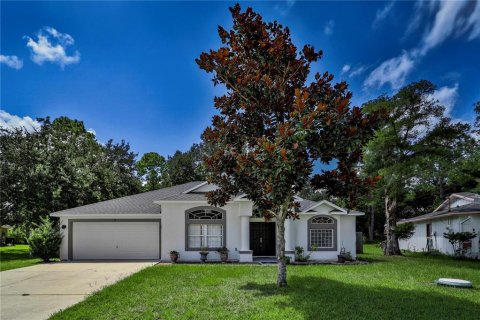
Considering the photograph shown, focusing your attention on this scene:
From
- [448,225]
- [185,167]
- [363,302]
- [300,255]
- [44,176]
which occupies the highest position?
[185,167]

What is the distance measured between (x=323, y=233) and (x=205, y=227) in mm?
6153

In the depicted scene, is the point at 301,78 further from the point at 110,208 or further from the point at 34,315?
the point at 110,208

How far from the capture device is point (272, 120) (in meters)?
10.0

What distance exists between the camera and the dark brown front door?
65.5 ft

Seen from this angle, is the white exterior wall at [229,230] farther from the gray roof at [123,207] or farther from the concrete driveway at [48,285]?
the concrete driveway at [48,285]

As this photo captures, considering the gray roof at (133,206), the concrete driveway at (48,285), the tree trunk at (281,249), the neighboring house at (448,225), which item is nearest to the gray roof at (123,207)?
the gray roof at (133,206)

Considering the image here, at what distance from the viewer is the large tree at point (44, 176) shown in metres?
21.3

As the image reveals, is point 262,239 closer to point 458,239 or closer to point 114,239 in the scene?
point 114,239

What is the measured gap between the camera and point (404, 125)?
21859 mm

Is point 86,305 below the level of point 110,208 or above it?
below

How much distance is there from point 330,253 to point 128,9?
14481mm

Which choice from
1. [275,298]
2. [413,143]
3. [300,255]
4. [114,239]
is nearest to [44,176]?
[114,239]

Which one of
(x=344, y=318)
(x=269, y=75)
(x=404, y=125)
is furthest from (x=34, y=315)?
(x=404, y=125)

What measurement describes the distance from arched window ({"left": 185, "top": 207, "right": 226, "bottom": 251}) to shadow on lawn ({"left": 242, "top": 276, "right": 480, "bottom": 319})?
7.38 meters
